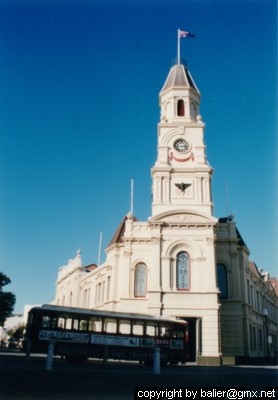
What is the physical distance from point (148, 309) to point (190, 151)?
1626 centimetres

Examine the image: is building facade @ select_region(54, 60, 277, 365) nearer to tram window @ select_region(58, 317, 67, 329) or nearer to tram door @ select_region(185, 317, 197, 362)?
tram door @ select_region(185, 317, 197, 362)

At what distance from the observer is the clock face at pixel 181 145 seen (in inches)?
1598

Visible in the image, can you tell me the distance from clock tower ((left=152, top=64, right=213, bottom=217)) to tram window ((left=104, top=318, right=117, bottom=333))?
11.7 metres

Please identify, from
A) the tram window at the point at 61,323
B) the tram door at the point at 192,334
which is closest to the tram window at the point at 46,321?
Answer: the tram window at the point at 61,323

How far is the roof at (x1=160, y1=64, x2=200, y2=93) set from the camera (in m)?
43.9

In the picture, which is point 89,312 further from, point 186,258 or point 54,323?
point 186,258

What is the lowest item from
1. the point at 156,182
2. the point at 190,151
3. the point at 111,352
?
the point at 111,352

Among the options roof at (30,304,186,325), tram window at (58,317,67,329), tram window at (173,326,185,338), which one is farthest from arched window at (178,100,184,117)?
tram window at (58,317,67,329)

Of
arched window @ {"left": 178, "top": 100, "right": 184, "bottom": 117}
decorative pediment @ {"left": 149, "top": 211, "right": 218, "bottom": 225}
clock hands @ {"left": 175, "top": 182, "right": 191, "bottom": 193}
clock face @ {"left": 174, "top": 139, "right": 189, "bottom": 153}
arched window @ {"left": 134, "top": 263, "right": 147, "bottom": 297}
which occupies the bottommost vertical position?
arched window @ {"left": 134, "top": 263, "right": 147, "bottom": 297}

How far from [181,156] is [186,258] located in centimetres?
1057

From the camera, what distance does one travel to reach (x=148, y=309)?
33875mm

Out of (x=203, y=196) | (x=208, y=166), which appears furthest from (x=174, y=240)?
(x=208, y=166)

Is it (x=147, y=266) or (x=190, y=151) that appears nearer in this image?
(x=147, y=266)

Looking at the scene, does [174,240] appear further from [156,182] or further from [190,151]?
[190,151]
